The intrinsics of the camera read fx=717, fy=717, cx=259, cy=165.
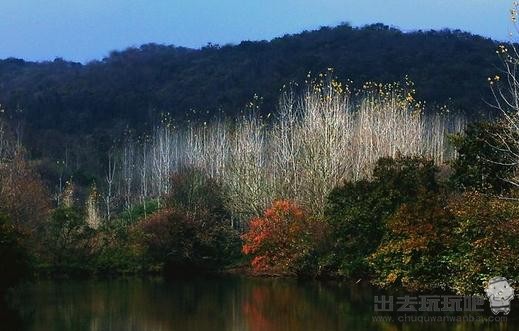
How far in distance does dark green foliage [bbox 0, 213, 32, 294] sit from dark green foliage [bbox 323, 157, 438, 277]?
9.44 meters

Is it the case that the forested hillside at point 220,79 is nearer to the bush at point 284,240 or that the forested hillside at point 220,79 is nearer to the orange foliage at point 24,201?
the orange foliage at point 24,201

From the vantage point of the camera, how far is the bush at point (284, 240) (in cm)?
2411

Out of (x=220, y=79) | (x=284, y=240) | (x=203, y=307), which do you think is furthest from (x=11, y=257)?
(x=220, y=79)

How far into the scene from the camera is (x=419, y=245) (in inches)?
702

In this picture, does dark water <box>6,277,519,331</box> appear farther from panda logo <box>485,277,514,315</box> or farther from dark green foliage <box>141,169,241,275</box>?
dark green foliage <box>141,169,241,275</box>

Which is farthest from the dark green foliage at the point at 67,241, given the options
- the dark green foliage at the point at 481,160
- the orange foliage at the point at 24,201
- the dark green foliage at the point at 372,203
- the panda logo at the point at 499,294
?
the panda logo at the point at 499,294

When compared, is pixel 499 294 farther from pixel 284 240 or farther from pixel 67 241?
pixel 67 241

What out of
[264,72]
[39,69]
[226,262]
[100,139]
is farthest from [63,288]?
[39,69]

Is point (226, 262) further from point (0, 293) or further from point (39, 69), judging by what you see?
point (39, 69)

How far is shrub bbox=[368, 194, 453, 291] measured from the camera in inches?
698

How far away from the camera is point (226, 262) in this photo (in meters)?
28.9

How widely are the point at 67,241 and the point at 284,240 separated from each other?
26.5ft

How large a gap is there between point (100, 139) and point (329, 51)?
22286mm

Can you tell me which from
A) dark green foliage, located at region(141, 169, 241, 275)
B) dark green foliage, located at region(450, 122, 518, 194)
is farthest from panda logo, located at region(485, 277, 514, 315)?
dark green foliage, located at region(141, 169, 241, 275)
